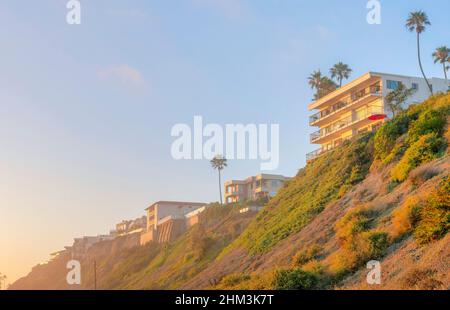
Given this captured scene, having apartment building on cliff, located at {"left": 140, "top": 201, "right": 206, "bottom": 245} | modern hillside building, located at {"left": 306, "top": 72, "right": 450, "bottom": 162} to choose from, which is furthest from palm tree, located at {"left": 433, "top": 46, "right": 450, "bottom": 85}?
apartment building on cliff, located at {"left": 140, "top": 201, "right": 206, "bottom": 245}

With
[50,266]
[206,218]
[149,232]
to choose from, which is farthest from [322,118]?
[50,266]

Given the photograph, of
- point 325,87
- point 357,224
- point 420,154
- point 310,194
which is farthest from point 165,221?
point 357,224

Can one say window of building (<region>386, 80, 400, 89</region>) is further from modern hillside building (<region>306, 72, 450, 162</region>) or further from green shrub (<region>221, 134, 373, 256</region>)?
green shrub (<region>221, 134, 373, 256</region>)

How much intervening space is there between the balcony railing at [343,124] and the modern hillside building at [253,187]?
2968 centimetres

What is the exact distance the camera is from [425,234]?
25453mm

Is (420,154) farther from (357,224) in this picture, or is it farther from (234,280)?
(234,280)

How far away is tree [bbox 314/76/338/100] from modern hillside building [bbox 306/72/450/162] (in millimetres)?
10915

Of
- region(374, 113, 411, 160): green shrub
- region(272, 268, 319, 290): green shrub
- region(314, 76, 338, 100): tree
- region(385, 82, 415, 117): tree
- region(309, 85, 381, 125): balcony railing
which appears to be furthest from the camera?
region(314, 76, 338, 100): tree

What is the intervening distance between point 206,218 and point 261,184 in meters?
27.4

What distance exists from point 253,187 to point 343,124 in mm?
45118

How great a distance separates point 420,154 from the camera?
36375 millimetres

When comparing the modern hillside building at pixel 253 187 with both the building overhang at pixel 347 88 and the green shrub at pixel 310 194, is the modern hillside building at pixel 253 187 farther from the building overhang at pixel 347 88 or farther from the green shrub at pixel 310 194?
the green shrub at pixel 310 194

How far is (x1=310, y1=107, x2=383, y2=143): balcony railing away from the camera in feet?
237
